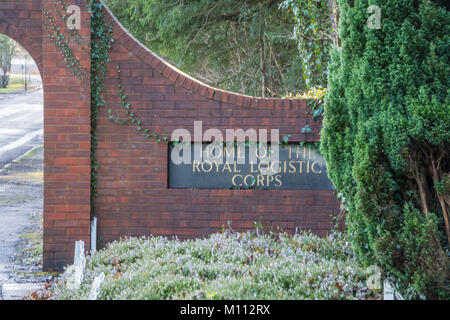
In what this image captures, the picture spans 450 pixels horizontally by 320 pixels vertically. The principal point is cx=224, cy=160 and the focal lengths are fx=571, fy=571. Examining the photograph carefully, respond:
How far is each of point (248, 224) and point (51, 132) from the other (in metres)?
2.44

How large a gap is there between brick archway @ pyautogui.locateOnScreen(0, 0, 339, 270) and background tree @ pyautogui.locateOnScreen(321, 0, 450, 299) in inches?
63.5

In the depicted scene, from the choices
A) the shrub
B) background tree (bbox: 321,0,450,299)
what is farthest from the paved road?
background tree (bbox: 321,0,450,299)

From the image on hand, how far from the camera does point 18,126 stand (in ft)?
83.4

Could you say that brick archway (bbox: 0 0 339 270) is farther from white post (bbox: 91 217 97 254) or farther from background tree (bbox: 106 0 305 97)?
background tree (bbox: 106 0 305 97)

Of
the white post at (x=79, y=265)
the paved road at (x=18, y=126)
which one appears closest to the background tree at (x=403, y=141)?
the white post at (x=79, y=265)

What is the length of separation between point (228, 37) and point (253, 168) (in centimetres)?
866

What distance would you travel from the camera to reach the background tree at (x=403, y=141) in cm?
438

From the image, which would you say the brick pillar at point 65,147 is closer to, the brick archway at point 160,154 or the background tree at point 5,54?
the brick archway at point 160,154

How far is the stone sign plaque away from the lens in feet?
21.4

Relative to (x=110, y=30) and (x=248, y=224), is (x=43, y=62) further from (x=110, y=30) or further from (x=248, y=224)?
(x=248, y=224)

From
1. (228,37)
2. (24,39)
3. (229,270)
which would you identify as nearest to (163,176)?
(229,270)

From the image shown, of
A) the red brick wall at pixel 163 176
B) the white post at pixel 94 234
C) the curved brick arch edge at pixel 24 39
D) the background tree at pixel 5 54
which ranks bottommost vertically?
the white post at pixel 94 234

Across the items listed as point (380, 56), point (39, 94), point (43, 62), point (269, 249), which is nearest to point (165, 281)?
point (269, 249)

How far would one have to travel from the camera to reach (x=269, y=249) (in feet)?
18.0
